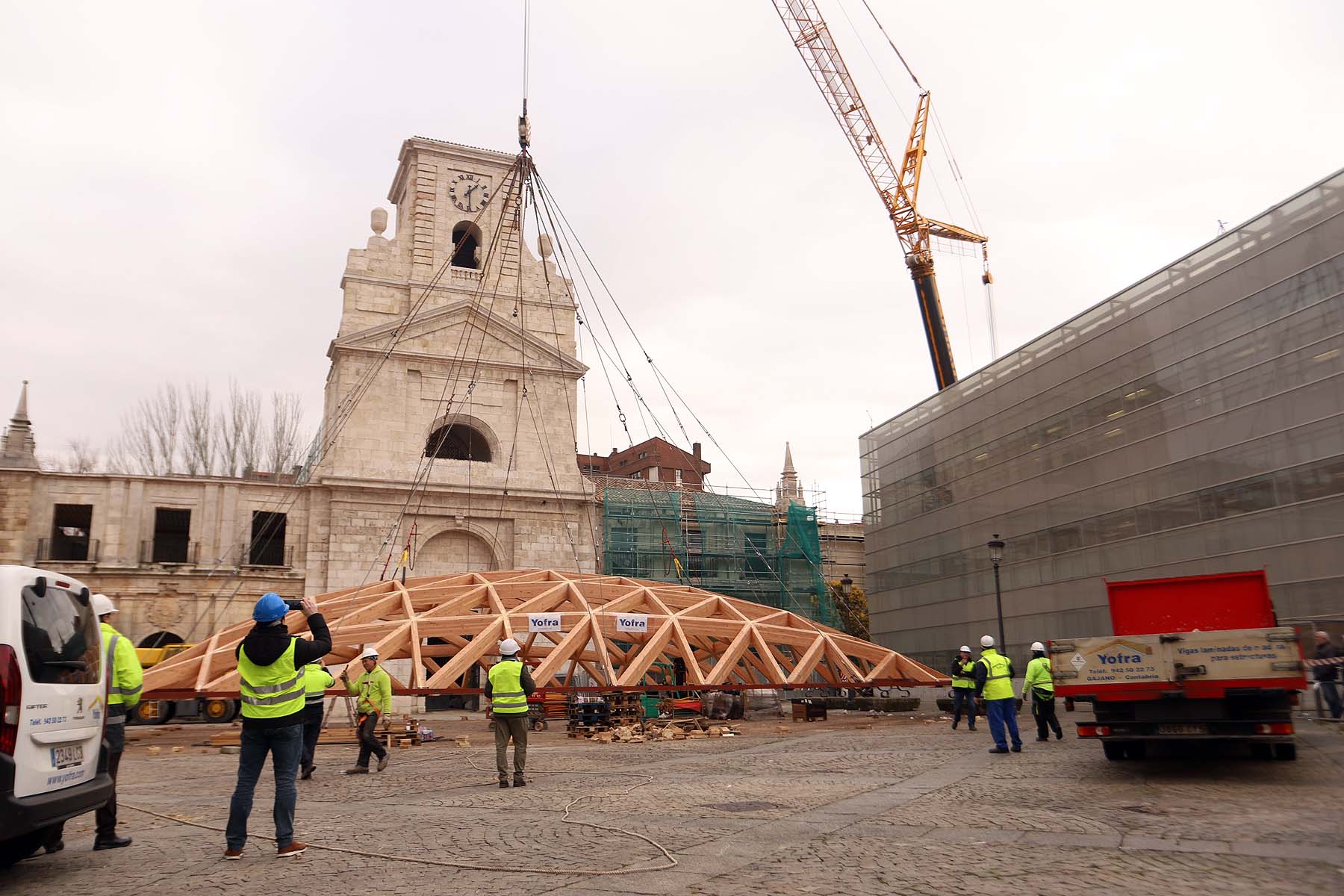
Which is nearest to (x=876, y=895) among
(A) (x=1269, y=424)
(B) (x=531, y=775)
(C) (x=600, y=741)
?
(B) (x=531, y=775)

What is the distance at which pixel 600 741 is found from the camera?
17.9 meters

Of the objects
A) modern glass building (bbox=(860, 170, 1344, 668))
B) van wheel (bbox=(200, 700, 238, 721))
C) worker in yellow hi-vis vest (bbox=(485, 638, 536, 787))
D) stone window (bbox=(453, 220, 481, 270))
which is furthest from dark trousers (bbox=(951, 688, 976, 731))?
stone window (bbox=(453, 220, 481, 270))

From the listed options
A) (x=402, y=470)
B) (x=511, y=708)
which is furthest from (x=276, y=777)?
(x=402, y=470)

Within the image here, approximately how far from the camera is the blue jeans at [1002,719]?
13.4m

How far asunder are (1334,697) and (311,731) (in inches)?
667

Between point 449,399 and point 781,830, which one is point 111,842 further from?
point 449,399

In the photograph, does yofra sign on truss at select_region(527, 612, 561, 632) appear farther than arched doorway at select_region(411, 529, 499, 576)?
No

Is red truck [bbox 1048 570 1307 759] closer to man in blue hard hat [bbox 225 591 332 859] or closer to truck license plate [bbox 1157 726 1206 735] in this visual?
truck license plate [bbox 1157 726 1206 735]

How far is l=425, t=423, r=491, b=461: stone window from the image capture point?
3616cm

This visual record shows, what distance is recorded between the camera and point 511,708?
1097 centimetres

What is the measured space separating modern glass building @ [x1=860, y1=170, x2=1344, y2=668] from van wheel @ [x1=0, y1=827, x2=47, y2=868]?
75.0 ft

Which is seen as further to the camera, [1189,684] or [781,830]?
[1189,684]

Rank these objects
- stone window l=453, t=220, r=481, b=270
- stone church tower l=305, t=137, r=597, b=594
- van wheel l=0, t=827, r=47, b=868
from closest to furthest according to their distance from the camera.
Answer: van wheel l=0, t=827, r=47, b=868 → stone church tower l=305, t=137, r=597, b=594 → stone window l=453, t=220, r=481, b=270

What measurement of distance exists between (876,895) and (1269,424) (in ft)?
68.4
